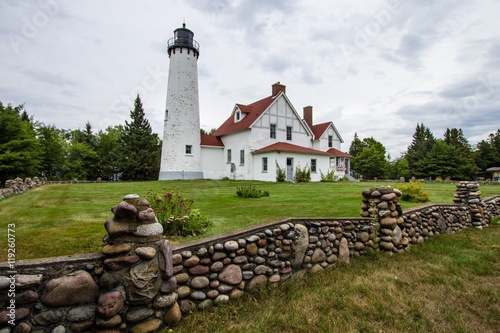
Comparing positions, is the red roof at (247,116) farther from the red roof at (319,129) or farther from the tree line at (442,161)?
the tree line at (442,161)

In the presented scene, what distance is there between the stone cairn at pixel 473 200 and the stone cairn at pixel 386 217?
4446mm

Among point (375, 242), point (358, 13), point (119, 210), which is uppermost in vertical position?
point (358, 13)

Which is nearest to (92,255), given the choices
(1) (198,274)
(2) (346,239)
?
(1) (198,274)

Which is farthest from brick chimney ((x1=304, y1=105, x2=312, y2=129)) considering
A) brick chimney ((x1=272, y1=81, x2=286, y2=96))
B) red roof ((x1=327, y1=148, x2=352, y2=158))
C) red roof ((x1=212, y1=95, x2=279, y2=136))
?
red roof ((x1=212, y1=95, x2=279, y2=136))

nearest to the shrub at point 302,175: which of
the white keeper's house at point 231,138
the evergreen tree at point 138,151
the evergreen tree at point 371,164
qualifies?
the white keeper's house at point 231,138

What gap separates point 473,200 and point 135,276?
10371mm

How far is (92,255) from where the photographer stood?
2885 mm

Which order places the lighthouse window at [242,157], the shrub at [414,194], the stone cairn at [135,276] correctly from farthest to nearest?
the lighthouse window at [242,157]
the shrub at [414,194]
the stone cairn at [135,276]

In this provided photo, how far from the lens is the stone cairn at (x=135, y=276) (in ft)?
9.19

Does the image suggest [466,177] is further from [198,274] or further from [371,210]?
[198,274]

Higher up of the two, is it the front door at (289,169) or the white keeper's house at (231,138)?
the white keeper's house at (231,138)

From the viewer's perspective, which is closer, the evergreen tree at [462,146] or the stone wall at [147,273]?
the stone wall at [147,273]

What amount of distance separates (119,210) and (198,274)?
135cm

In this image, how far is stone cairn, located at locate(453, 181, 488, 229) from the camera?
345 inches
